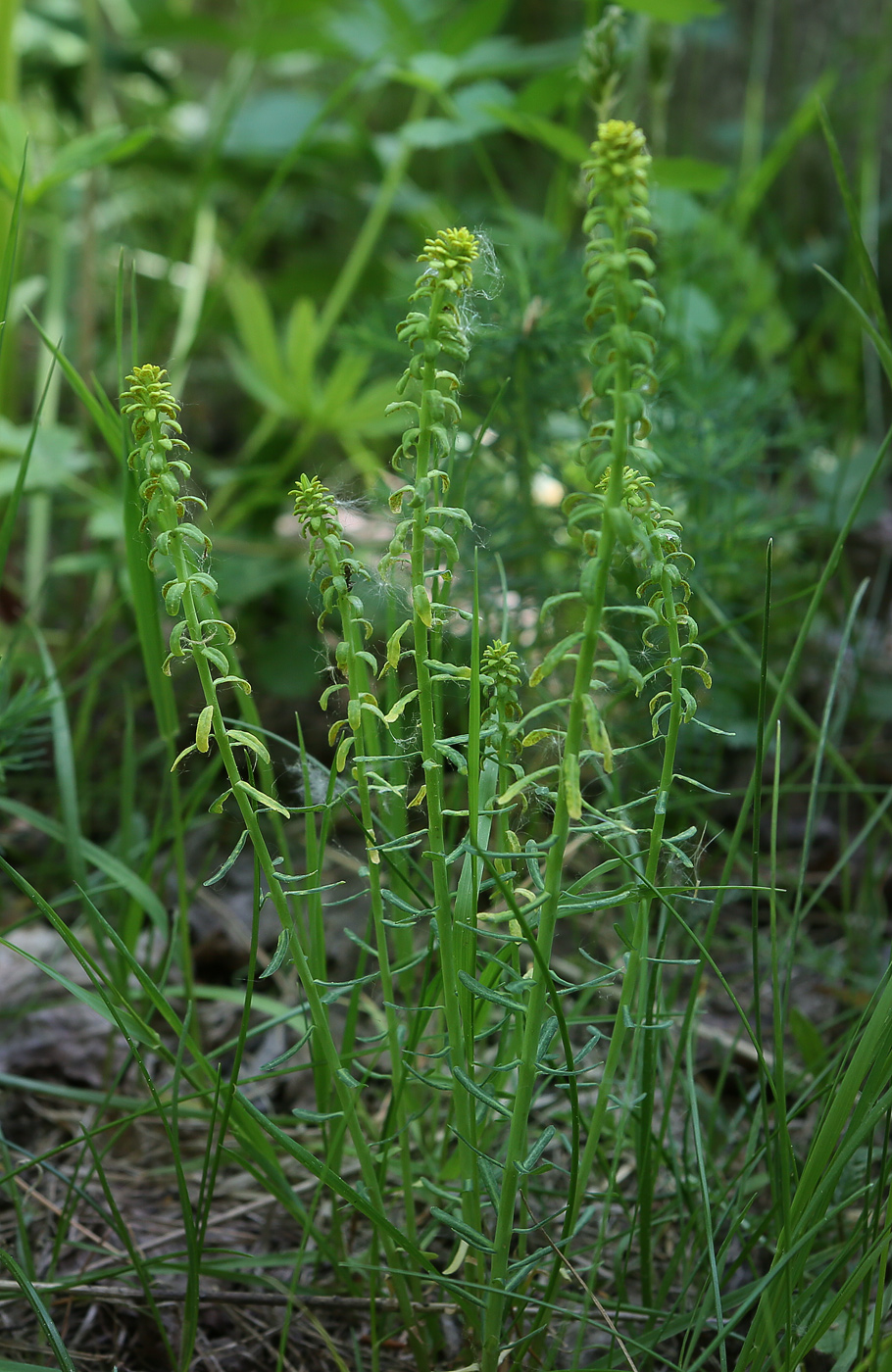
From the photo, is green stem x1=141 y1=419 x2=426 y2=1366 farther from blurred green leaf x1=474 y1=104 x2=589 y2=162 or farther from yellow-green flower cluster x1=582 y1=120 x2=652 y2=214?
blurred green leaf x1=474 y1=104 x2=589 y2=162

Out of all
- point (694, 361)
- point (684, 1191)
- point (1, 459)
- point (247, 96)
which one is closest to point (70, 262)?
point (247, 96)

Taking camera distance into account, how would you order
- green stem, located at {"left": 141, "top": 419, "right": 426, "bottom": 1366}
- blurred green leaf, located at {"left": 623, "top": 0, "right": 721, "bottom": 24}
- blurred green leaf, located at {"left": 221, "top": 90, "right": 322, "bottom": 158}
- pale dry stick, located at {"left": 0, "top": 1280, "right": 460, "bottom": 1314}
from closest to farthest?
1. green stem, located at {"left": 141, "top": 419, "right": 426, "bottom": 1366}
2. pale dry stick, located at {"left": 0, "top": 1280, "right": 460, "bottom": 1314}
3. blurred green leaf, located at {"left": 623, "top": 0, "right": 721, "bottom": 24}
4. blurred green leaf, located at {"left": 221, "top": 90, "right": 322, "bottom": 158}

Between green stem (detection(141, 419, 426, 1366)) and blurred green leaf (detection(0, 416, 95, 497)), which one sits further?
blurred green leaf (detection(0, 416, 95, 497))

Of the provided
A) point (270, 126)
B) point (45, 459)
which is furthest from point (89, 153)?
point (270, 126)

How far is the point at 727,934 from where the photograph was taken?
53.7 inches

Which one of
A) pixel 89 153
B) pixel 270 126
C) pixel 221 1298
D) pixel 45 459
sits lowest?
pixel 221 1298

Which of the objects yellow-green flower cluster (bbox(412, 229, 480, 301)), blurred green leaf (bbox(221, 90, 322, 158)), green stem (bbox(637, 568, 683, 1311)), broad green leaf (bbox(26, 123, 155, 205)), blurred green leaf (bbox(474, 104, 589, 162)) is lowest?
green stem (bbox(637, 568, 683, 1311))

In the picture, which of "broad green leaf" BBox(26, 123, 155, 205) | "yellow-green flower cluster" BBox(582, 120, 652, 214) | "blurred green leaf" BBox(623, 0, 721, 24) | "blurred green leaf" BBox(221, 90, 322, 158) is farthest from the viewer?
"blurred green leaf" BBox(221, 90, 322, 158)

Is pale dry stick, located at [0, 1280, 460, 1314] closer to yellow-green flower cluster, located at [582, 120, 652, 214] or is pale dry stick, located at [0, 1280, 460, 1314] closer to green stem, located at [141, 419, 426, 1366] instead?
green stem, located at [141, 419, 426, 1366]

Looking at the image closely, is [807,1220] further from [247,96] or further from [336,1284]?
[247,96]

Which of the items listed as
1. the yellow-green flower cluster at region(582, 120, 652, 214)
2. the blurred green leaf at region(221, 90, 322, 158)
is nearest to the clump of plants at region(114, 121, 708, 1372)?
the yellow-green flower cluster at region(582, 120, 652, 214)

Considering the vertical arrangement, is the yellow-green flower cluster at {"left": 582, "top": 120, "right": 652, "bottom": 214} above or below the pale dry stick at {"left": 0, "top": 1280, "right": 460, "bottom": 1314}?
above

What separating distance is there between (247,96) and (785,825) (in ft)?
8.94

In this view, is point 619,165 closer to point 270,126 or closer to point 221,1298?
point 221,1298
